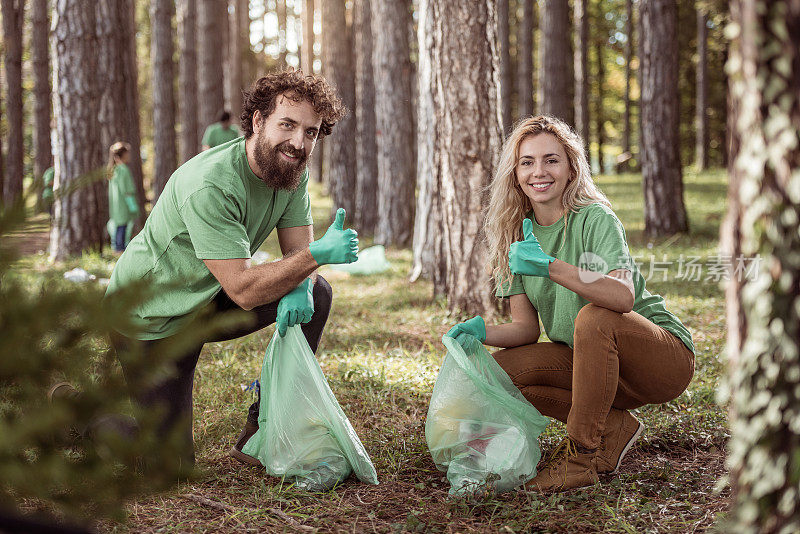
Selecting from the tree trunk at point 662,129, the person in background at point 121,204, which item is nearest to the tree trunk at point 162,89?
the person in background at point 121,204

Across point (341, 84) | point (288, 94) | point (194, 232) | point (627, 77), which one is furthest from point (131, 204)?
point (627, 77)

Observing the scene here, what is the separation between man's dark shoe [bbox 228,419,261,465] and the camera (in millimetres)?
3035

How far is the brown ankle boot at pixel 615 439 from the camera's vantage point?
2.86 m

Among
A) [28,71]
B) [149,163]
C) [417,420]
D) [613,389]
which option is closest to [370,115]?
[417,420]

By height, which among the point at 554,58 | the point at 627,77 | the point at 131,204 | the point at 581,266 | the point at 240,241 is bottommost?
the point at 581,266

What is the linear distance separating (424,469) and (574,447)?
23.6 inches

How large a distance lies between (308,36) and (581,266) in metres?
21.8

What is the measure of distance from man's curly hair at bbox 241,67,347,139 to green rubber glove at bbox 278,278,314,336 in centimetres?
70

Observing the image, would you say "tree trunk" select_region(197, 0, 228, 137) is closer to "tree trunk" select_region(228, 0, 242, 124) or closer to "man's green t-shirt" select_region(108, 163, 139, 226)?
"man's green t-shirt" select_region(108, 163, 139, 226)

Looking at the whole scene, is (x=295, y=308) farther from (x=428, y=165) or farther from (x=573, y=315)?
(x=428, y=165)

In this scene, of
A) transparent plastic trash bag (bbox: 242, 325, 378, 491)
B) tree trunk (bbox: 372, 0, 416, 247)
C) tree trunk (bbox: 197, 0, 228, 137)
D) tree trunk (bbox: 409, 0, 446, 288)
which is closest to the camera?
transparent plastic trash bag (bbox: 242, 325, 378, 491)

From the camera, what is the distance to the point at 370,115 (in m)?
11.3

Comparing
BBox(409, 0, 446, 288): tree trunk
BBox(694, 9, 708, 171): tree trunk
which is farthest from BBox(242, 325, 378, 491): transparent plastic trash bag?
BBox(694, 9, 708, 171): tree trunk

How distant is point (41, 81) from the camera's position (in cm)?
1338
